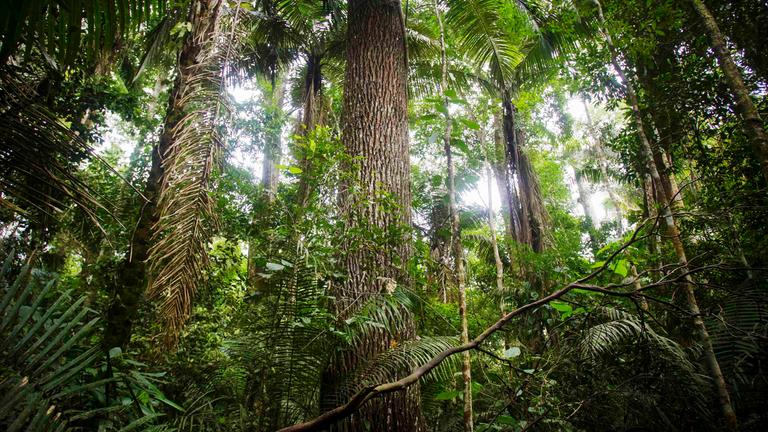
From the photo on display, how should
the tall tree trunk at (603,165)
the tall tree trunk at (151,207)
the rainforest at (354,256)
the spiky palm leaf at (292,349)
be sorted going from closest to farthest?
the rainforest at (354,256) < the spiky palm leaf at (292,349) < the tall tree trunk at (151,207) < the tall tree trunk at (603,165)

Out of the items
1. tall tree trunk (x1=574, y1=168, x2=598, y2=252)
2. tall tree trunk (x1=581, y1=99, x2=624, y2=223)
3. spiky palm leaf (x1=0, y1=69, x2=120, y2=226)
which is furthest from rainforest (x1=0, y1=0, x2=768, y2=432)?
tall tree trunk (x1=574, y1=168, x2=598, y2=252)

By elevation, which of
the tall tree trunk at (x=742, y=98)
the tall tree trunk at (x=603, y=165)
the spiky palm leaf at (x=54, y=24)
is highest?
the tall tree trunk at (x=603, y=165)

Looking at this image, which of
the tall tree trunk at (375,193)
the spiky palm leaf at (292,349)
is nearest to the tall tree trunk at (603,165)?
the tall tree trunk at (375,193)

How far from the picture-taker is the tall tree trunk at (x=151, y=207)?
9.48 feet

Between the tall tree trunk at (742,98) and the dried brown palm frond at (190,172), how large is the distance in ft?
13.0

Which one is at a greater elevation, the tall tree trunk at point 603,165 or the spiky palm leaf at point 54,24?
the tall tree trunk at point 603,165

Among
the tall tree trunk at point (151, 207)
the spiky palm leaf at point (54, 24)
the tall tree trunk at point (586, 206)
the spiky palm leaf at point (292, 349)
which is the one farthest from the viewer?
the tall tree trunk at point (586, 206)

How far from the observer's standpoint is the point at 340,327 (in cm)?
246

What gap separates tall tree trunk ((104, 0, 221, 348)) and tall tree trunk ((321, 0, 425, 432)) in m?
1.41

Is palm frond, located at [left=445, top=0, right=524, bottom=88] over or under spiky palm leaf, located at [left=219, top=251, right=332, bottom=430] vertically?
over

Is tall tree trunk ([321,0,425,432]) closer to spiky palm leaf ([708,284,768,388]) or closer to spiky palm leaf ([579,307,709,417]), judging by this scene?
spiky palm leaf ([579,307,709,417])

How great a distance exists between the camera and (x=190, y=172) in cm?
287

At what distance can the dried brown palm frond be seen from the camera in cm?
250

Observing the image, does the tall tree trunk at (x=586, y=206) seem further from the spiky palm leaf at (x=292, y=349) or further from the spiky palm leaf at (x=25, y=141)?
the spiky palm leaf at (x=25, y=141)
